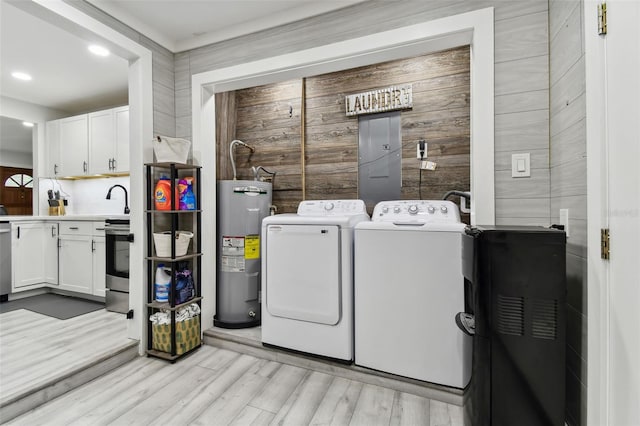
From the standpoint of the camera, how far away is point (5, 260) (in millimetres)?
→ 3328

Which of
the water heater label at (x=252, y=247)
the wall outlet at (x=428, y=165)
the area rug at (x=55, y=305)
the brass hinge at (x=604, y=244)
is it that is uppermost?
A: the wall outlet at (x=428, y=165)

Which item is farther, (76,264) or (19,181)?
(19,181)

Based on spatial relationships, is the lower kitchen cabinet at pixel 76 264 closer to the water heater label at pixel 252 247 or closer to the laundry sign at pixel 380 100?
the water heater label at pixel 252 247

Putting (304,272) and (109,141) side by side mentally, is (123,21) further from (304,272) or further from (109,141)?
(304,272)

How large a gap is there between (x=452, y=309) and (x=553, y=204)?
2.44 feet

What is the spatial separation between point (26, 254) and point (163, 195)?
8.78 ft

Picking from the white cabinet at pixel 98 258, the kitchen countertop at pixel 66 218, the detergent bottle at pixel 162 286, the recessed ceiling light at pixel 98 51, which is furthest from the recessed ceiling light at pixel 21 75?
the detergent bottle at pixel 162 286

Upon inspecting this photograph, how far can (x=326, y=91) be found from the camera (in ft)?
10.1

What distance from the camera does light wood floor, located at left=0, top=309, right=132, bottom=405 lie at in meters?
1.76

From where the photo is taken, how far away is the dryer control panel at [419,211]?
84.4 inches

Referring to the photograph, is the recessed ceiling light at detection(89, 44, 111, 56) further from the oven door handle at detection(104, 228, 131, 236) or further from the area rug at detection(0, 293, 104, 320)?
the area rug at detection(0, 293, 104, 320)

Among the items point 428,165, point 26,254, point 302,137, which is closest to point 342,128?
point 302,137

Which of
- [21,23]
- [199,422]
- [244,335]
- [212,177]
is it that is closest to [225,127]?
[212,177]

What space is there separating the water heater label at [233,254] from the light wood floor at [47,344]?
885 millimetres
